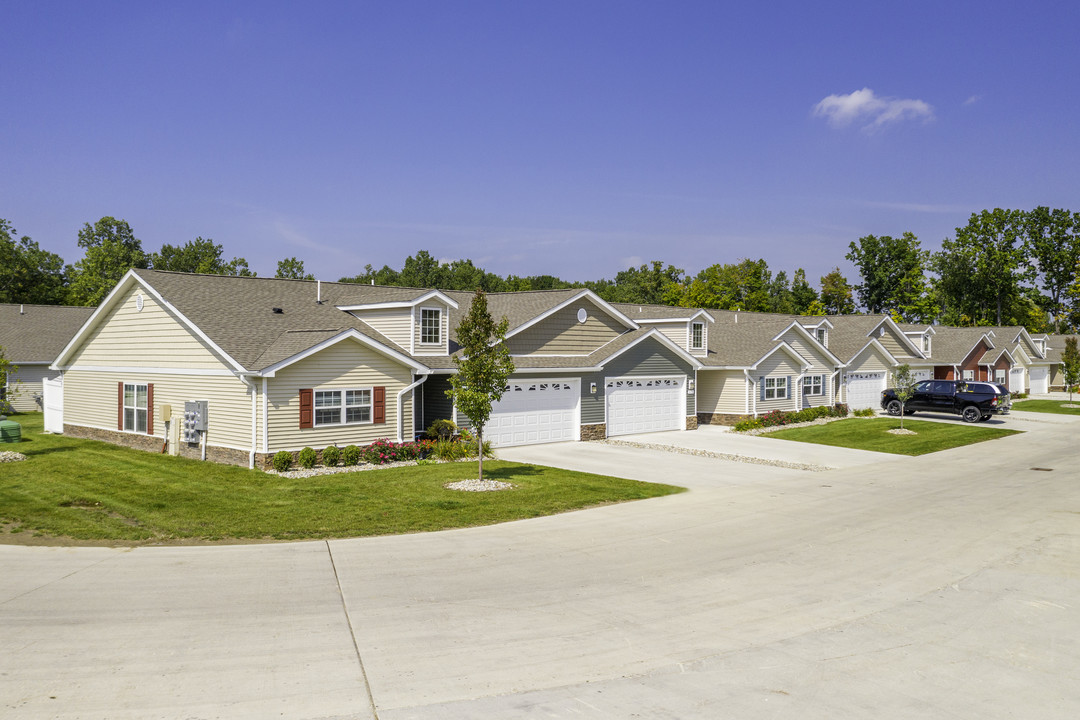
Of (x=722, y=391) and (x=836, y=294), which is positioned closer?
(x=722, y=391)

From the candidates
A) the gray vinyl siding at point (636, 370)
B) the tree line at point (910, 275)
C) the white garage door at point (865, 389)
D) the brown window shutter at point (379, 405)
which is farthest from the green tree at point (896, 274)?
the brown window shutter at point (379, 405)

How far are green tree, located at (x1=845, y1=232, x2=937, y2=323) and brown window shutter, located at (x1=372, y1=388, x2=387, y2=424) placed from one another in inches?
2956

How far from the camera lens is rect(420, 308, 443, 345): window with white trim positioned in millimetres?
25703

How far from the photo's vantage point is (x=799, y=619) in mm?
9344

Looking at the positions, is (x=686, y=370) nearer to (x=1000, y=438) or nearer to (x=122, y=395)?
(x=1000, y=438)

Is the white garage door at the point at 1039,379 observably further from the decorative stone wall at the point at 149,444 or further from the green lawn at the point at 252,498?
the decorative stone wall at the point at 149,444

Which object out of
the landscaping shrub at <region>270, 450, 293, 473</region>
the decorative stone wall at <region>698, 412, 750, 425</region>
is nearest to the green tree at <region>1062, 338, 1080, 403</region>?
the decorative stone wall at <region>698, 412, 750, 425</region>

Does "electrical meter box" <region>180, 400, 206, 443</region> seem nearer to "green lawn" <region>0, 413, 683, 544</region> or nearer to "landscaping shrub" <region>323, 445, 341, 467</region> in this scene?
"green lawn" <region>0, 413, 683, 544</region>

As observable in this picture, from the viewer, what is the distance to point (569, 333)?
97.0ft

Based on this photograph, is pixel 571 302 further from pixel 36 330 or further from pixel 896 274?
pixel 896 274

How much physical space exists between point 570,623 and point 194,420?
1738 centimetres

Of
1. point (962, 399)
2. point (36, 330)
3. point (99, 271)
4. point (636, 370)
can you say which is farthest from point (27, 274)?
point (962, 399)

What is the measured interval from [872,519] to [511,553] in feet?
25.8

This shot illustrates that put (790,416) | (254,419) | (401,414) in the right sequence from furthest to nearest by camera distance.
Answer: (790,416)
(401,414)
(254,419)
